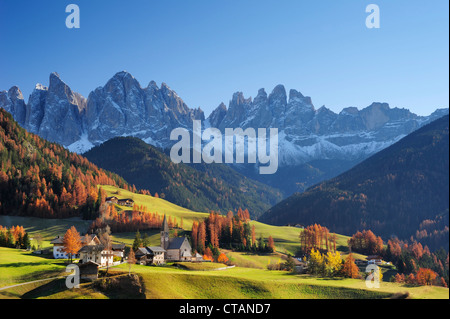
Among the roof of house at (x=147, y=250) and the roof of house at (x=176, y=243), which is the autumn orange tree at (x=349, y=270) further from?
the roof of house at (x=147, y=250)

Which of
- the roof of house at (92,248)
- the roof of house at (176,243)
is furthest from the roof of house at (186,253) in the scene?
the roof of house at (92,248)

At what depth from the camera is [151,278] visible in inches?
3059

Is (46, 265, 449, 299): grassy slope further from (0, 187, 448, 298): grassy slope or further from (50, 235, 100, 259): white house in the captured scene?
(50, 235, 100, 259): white house

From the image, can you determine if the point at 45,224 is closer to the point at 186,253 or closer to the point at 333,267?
the point at 186,253

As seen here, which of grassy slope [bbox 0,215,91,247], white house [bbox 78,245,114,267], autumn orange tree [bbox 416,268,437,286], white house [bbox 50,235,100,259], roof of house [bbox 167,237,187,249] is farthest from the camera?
grassy slope [bbox 0,215,91,247]

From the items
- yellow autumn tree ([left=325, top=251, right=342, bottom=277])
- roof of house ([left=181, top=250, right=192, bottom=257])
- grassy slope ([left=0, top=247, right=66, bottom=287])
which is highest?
grassy slope ([left=0, top=247, right=66, bottom=287])

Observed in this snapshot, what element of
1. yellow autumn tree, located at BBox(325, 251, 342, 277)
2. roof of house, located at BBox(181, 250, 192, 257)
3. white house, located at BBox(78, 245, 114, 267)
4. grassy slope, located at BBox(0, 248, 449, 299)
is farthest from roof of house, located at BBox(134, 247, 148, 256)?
yellow autumn tree, located at BBox(325, 251, 342, 277)

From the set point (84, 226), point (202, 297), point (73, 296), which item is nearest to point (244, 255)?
point (84, 226)

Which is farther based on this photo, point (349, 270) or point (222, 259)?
point (222, 259)

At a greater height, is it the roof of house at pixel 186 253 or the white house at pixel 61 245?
the white house at pixel 61 245

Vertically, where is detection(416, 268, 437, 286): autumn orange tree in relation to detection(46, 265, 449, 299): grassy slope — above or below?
below

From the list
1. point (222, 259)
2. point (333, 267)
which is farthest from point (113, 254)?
point (333, 267)
